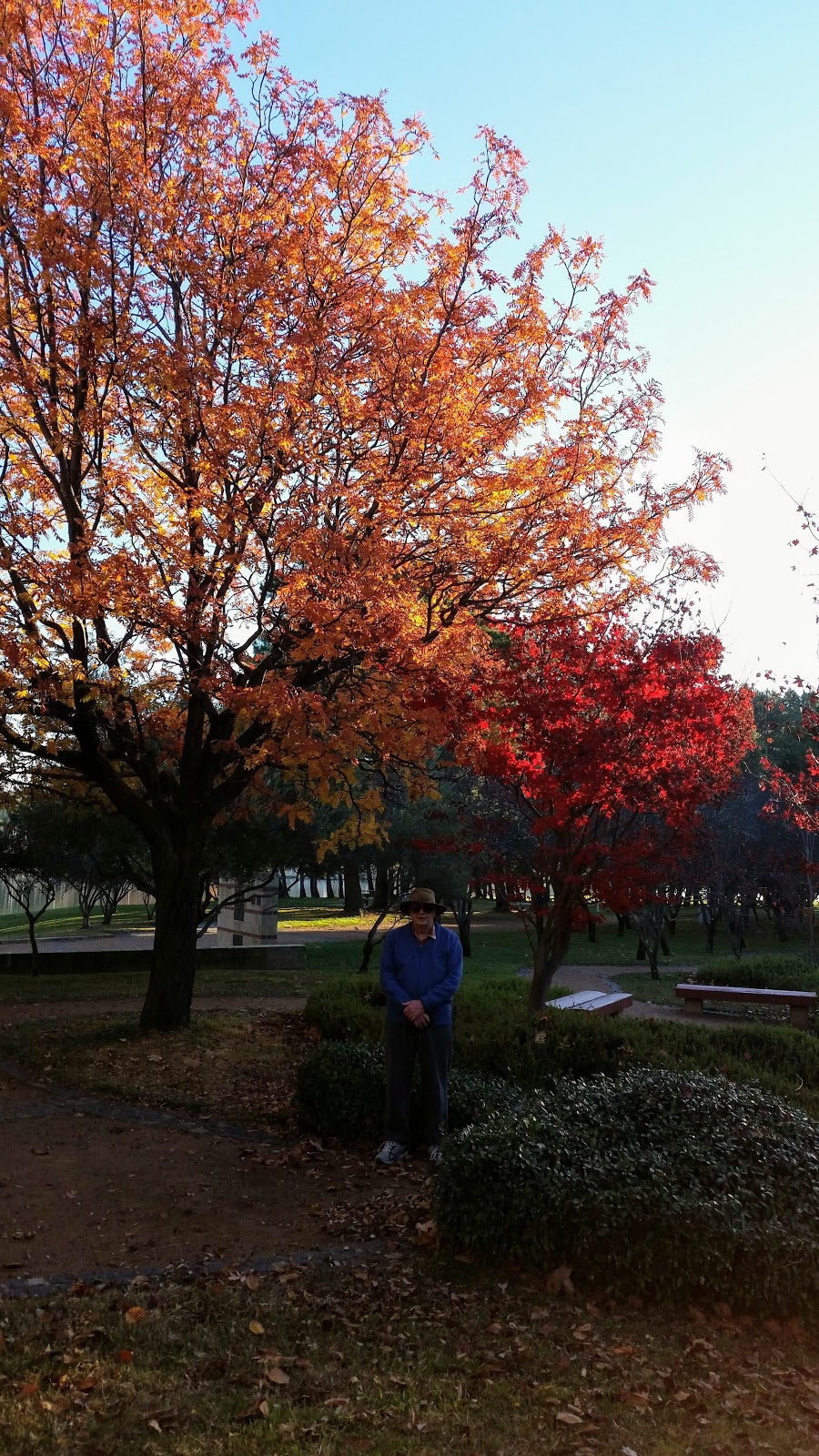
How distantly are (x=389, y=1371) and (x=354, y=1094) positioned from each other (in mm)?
3402

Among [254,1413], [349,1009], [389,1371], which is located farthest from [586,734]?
[254,1413]

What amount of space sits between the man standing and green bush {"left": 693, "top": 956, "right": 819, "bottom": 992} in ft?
39.3

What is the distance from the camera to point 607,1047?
7.75m

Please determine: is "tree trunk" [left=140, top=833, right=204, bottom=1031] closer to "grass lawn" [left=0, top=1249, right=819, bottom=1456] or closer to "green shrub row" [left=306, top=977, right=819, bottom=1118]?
"green shrub row" [left=306, top=977, right=819, bottom=1118]

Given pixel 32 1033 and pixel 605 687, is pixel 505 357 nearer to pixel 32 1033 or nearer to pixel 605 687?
pixel 605 687

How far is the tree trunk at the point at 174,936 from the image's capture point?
34.2 feet

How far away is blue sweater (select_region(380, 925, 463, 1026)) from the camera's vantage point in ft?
21.7

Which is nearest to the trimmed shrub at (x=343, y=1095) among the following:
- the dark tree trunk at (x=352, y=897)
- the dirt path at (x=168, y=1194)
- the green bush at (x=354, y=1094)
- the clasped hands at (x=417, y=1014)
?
the green bush at (x=354, y=1094)

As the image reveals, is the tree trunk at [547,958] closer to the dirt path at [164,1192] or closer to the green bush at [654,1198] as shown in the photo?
Result: the dirt path at [164,1192]

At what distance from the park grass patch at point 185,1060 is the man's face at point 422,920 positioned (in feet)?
6.35

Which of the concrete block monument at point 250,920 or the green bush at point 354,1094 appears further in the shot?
the concrete block monument at point 250,920

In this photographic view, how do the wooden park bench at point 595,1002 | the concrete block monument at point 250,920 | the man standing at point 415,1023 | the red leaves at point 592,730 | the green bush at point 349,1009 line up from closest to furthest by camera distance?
the man standing at point 415,1023, the green bush at point 349,1009, the red leaves at point 592,730, the wooden park bench at point 595,1002, the concrete block monument at point 250,920

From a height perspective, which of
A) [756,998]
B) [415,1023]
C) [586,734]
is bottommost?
[756,998]

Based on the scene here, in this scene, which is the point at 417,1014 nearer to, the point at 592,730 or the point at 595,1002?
the point at 592,730
